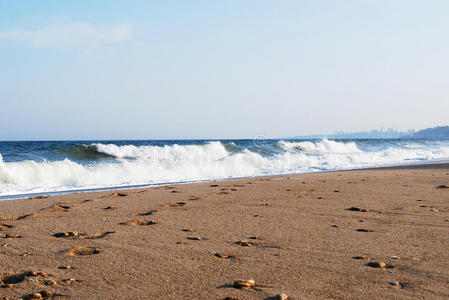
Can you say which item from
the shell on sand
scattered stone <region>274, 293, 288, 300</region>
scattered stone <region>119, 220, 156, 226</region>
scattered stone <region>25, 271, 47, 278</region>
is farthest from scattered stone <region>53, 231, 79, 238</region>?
scattered stone <region>274, 293, 288, 300</region>

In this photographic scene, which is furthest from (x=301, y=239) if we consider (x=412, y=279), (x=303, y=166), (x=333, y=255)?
Answer: (x=303, y=166)

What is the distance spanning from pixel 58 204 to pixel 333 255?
4.25m

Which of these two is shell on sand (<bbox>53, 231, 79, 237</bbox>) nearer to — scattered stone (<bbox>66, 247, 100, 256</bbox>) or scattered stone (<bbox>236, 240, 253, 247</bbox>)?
scattered stone (<bbox>66, 247, 100, 256</bbox>)

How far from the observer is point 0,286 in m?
2.63

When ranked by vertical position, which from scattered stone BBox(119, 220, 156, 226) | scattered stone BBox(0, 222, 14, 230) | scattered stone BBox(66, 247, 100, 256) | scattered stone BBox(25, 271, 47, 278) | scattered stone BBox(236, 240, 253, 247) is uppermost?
scattered stone BBox(25, 271, 47, 278)

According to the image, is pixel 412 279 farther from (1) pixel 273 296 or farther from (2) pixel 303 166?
(2) pixel 303 166

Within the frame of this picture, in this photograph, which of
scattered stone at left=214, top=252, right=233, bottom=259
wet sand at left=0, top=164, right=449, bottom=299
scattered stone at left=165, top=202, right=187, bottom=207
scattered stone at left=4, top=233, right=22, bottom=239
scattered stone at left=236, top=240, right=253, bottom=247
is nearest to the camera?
wet sand at left=0, top=164, right=449, bottom=299

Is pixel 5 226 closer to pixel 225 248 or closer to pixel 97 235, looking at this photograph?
pixel 97 235

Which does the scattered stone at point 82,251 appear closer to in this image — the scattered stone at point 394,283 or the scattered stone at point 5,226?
the scattered stone at point 5,226

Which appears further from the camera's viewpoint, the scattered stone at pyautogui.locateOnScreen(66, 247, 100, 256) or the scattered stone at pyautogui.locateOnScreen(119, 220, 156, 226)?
the scattered stone at pyautogui.locateOnScreen(119, 220, 156, 226)

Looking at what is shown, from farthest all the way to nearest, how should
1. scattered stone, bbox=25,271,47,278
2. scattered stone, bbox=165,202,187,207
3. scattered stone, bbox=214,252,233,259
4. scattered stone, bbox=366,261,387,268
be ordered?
scattered stone, bbox=165,202,187,207 → scattered stone, bbox=214,252,233,259 → scattered stone, bbox=366,261,387,268 → scattered stone, bbox=25,271,47,278

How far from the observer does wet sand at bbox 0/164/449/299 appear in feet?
8.52

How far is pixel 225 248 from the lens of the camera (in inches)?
140

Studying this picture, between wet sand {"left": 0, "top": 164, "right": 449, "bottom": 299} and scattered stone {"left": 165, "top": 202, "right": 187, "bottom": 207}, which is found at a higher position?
wet sand {"left": 0, "top": 164, "right": 449, "bottom": 299}
